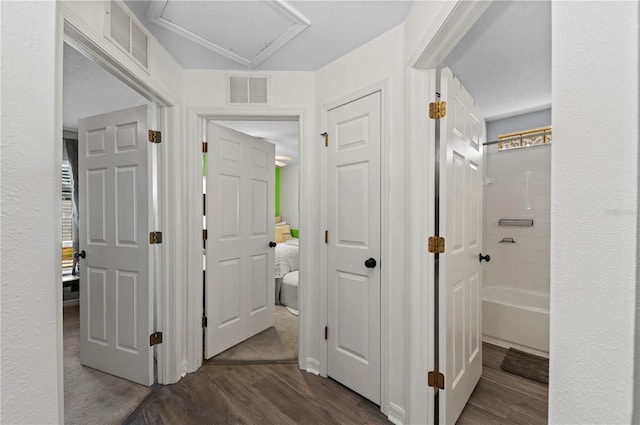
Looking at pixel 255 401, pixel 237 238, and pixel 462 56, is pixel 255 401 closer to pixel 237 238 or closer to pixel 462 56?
Answer: pixel 237 238

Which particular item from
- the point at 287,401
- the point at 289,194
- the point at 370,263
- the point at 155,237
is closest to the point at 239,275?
A: the point at 155,237

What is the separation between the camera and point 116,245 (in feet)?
6.84

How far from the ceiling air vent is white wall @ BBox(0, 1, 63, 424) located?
169cm

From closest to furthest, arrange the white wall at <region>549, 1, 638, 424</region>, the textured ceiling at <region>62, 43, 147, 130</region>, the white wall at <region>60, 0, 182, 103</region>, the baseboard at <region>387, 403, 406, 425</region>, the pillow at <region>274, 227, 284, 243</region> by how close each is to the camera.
Answer: the white wall at <region>549, 1, 638, 424</region>
the white wall at <region>60, 0, 182, 103</region>
the baseboard at <region>387, 403, 406, 425</region>
the textured ceiling at <region>62, 43, 147, 130</region>
the pillow at <region>274, 227, 284, 243</region>

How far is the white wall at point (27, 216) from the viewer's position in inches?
19.3

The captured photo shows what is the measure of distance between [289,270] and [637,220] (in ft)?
12.0

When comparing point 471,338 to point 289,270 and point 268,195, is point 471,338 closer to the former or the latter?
point 268,195

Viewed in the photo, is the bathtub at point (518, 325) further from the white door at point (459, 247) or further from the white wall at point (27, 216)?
the white wall at point (27, 216)

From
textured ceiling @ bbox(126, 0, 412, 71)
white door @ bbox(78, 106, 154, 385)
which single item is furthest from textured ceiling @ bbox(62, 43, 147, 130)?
textured ceiling @ bbox(126, 0, 412, 71)

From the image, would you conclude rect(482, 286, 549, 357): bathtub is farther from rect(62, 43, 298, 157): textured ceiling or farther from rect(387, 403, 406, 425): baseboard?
rect(62, 43, 298, 157): textured ceiling

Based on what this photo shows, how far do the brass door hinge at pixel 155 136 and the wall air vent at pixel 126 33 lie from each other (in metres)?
0.44

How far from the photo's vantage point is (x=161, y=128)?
204 centimetres

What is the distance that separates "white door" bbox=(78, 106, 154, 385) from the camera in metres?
2.00

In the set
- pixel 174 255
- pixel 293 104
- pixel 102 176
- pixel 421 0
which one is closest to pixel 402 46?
pixel 421 0
